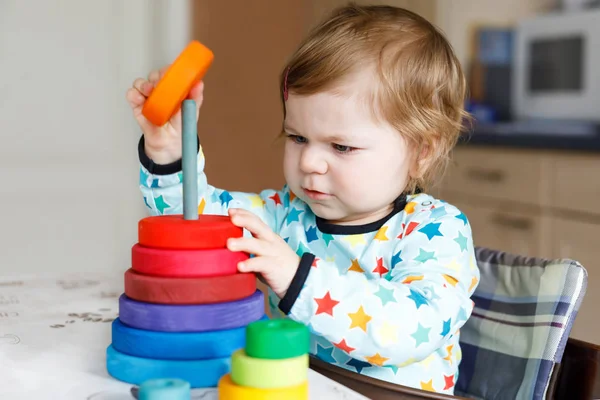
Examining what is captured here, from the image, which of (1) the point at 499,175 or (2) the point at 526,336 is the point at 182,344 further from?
(1) the point at 499,175

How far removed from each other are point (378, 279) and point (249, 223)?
19 cm

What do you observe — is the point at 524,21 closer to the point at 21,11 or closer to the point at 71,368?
the point at 21,11

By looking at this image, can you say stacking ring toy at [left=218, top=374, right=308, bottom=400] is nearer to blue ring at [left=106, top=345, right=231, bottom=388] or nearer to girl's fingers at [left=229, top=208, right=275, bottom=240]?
blue ring at [left=106, top=345, right=231, bottom=388]

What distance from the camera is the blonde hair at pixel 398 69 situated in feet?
3.52

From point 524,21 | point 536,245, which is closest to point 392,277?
point 536,245

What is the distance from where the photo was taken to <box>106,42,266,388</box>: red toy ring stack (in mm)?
670

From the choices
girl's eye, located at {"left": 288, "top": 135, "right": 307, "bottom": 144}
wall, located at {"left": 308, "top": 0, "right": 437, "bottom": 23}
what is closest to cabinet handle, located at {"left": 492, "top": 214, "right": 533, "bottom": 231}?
wall, located at {"left": 308, "top": 0, "right": 437, "bottom": 23}

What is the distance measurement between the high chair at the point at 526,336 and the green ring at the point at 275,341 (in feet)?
1.58

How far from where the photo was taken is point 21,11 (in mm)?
3279

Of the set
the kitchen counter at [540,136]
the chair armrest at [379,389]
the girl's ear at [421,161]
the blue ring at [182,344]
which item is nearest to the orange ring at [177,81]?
the blue ring at [182,344]

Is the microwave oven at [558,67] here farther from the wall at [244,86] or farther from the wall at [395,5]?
the wall at [244,86]

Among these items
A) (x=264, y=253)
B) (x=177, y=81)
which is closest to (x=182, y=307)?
(x=264, y=253)

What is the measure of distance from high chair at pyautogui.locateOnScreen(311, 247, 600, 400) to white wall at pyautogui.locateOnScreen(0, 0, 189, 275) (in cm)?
260

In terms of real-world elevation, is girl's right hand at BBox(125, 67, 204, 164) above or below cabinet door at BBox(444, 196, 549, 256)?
above
